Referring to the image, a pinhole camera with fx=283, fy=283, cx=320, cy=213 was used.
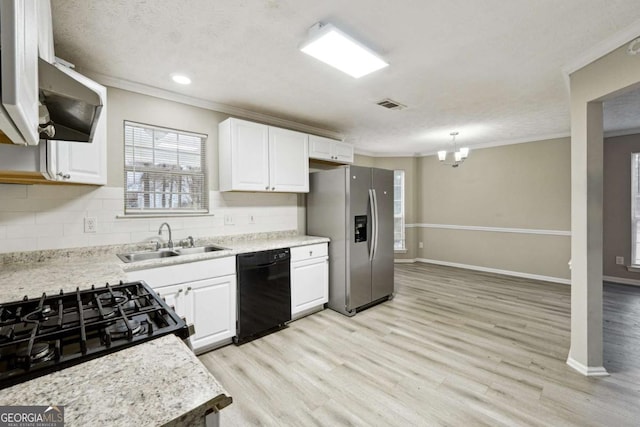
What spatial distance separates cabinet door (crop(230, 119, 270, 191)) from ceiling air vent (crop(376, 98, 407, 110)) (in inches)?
53.7

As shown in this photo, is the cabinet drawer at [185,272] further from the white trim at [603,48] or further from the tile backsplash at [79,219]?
the white trim at [603,48]

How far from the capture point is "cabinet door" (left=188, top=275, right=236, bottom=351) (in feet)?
7.97

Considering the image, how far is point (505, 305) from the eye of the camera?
3.70m

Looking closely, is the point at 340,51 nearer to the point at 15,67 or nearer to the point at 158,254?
the point at 15,67

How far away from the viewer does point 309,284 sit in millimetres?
3381

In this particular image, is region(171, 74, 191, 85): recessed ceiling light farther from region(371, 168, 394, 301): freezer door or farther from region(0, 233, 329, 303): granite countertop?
region(371, 168, 394, 301): freezer door

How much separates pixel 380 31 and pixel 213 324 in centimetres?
267

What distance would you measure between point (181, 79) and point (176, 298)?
1.92 metres

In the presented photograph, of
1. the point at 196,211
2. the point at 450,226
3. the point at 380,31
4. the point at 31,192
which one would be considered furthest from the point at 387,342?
the point at 450,226

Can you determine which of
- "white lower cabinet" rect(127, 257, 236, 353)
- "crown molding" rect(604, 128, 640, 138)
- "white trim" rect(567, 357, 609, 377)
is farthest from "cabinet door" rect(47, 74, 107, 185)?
"crown molding" rect(604, 128, 640, 138)

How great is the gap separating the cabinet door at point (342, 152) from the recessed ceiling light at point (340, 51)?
1.80 meters

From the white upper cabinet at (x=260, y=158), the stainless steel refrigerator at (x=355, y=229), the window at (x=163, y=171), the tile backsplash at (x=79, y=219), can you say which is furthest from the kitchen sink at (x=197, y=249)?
the stainless steel refrigerator at (x=355, y=229)

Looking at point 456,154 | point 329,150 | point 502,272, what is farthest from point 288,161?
point 502,272

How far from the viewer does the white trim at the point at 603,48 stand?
1.83 metres
